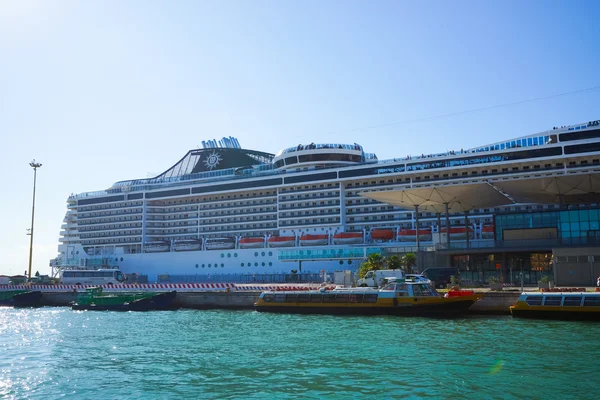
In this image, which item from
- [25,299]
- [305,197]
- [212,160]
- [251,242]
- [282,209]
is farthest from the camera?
[212,160]

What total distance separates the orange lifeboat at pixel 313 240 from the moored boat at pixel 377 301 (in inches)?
1105

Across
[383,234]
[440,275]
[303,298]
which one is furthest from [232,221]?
[303,298]

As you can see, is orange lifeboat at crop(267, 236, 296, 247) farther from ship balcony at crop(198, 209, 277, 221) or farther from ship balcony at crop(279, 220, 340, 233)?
ship balcony at crop(198, 209, 277, 221)

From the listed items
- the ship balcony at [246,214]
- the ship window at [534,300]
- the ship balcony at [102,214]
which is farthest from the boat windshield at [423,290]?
the ship balcony at [102,214]

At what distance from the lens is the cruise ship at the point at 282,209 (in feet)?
204

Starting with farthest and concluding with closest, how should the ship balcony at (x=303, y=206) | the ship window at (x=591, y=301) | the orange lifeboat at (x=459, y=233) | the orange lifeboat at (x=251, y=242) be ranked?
1. the orange lifeboat at (x=251, y=242)
2. the ship balcony at (x=303, y=206)
3. the orange lifeboat at (x=459, y=233)
4. the ship window at (x=591, y=301)

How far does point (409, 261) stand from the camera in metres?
52.9

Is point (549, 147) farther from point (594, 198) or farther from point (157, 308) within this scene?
point (157, 308)

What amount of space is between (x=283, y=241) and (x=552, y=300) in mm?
43471

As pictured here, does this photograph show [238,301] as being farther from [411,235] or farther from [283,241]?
[411,235]

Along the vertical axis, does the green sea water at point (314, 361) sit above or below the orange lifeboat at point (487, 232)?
below

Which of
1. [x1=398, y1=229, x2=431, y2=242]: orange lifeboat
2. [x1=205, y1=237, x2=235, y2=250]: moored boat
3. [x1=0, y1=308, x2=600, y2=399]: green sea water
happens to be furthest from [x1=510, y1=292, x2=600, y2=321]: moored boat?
[x1=205, y1=237, x2=235, y2=250]: moored boat

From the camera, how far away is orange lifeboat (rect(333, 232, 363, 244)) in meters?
66.8

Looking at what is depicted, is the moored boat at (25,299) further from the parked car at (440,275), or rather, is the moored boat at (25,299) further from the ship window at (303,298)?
the parked car at (440,275)
